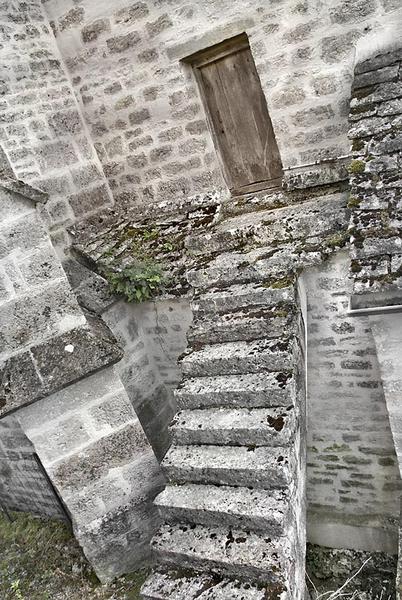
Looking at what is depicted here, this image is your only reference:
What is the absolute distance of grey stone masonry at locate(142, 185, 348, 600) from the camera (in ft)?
9.74

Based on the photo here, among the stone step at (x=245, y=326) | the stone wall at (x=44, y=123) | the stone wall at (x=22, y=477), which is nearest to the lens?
the stone step at (x=245, y=326)

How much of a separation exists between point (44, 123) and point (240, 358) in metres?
3.01

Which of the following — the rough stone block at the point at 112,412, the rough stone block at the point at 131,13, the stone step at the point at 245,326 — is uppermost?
the rough stone block at the point at 131,13

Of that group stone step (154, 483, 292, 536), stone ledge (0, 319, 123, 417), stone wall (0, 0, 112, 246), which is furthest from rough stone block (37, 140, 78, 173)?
stone step (154, 483, 292, 536)

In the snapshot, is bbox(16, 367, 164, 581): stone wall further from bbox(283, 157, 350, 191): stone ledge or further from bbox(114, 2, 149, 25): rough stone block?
bbox(114, 2, 149, 25): rough stone block

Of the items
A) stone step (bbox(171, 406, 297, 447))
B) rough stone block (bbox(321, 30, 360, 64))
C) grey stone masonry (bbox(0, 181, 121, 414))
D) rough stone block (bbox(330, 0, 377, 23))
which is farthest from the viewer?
rough stone block (bbox(321, 30, 360, 64))

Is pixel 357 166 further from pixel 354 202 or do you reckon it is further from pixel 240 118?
pixel 240 118

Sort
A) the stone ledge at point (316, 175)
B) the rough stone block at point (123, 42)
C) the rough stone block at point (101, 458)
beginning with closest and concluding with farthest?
1. the rough stone block at point (101, 458)
2. the stone ledge at point (316, 175)
3. the rough stone block at point (123, 42)

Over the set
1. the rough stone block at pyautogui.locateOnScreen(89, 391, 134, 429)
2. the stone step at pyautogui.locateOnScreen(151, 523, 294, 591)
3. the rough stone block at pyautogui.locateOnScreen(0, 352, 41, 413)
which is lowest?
the stone step at pyautogui.locateOnScreen(151, 523, 294, 591)

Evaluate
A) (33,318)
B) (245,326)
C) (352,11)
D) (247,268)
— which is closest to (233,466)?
(245,326)

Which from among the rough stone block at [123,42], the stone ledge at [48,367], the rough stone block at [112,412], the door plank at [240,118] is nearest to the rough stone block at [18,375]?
the stone ledge at [48,367]

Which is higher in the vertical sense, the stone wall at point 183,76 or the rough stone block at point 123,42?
the rough stone block at point 123,42

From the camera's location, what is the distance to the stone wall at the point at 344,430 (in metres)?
3.86

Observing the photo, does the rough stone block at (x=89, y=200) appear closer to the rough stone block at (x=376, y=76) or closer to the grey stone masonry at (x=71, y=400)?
the grey stone masonry at (x=71, y=400)
